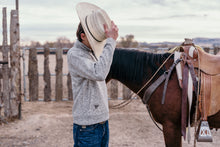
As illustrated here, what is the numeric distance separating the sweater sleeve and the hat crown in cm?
16

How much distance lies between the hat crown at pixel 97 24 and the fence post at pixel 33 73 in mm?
4782

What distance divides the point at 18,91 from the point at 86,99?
3917mm

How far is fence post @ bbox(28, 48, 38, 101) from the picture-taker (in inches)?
246

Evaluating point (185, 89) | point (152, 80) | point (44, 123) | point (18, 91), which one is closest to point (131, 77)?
point (152, 80)

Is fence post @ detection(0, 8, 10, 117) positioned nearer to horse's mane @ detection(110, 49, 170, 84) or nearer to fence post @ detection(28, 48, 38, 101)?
fence post @ detection(28, 48, 38, 101)

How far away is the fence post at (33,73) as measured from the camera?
6.25 m

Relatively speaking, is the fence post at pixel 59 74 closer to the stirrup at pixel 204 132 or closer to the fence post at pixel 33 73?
the fence post at pixel 33 73

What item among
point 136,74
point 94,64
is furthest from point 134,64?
point 94,64

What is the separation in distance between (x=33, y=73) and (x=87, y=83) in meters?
4.97

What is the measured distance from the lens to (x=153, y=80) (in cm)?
251

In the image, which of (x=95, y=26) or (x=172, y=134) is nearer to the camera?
(x=95, y=26)

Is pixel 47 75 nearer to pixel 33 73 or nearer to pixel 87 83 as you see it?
pixel 33 73

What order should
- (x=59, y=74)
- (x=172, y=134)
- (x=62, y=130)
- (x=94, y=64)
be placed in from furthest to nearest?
(x=59, y=74), (x=62, y=130), (x=172, y=134), (x=94, y=64)

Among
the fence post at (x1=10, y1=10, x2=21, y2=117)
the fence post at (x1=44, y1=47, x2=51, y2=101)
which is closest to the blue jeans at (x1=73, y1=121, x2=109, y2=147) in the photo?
the fence post at (x1=10, y1=10, x2=21, y2=117)
